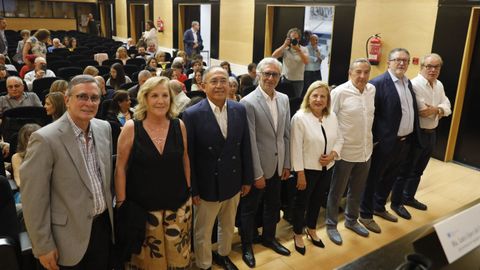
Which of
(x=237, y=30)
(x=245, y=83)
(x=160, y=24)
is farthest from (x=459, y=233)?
(x=160, y=24)

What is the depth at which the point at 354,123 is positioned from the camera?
122 inches

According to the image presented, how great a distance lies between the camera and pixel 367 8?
6520 mm

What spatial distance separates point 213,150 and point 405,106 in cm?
202

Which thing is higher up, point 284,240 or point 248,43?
point 248,43

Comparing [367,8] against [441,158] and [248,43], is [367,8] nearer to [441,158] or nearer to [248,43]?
[441,158]

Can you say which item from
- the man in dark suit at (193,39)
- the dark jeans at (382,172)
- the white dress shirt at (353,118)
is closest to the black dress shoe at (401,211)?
the dark jeans at (382,172)

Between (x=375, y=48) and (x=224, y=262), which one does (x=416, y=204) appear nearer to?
(x=224, y=262)

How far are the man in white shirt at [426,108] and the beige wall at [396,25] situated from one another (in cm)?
218

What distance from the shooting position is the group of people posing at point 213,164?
71.4 inches

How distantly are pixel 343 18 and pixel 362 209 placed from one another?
4458 mm

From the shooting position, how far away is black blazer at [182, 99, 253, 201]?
2385mm

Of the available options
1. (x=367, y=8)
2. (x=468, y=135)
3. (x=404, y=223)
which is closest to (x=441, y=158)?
(x=468, y=135)

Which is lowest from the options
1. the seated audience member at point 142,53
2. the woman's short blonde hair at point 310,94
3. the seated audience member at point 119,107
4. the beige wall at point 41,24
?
the seated audience member at point 119,107

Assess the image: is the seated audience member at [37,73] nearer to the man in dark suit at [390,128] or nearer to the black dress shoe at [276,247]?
the black dress shoe at [276,247]
